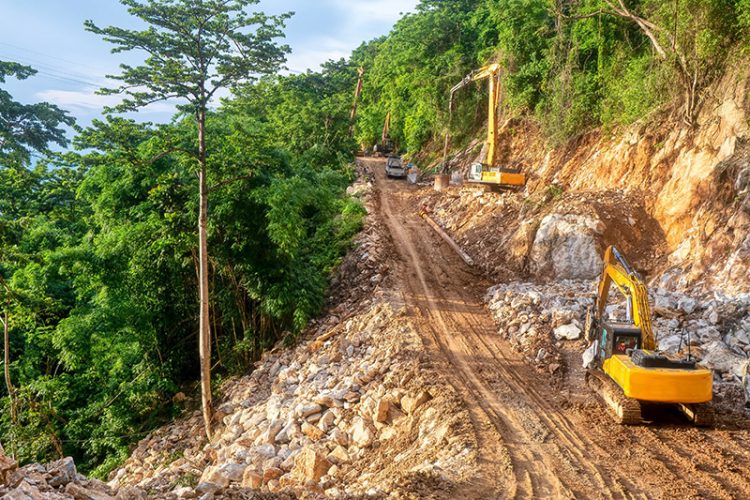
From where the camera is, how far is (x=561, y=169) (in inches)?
712

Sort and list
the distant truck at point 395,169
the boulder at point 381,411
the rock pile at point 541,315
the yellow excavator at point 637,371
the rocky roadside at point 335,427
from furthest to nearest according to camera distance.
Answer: the distant truck at point 395,169, the rock pile at point 541,315, the boulder at point 381,411, the yellow excavator at point 637,371, the rocky roadside at point 335,427

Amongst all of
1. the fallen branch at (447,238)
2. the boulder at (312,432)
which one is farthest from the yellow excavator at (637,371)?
the fallen branch at (447,238)

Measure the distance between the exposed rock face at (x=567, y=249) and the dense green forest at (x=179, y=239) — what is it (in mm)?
3906

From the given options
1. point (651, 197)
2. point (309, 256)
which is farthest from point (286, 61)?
point (651, 197)

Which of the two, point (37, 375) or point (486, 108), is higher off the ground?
point (486, 108)

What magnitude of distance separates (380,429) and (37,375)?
37.1 ft

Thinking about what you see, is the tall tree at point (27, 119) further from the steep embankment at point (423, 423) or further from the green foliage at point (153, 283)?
the steep embankment at point (423, 423)

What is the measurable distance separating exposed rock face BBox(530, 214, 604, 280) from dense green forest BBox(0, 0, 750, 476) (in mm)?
3906

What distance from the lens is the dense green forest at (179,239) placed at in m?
11.7

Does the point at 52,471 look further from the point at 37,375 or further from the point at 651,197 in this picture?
the point at 651,197

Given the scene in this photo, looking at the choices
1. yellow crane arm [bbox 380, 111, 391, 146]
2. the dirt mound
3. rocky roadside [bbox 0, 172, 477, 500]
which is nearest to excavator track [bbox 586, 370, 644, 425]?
rocky roadside [bbox 0, 172, 477, 500]

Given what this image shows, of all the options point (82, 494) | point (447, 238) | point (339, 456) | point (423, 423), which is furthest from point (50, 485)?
point (447, 238)

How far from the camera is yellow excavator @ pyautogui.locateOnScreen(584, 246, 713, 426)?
7090mm

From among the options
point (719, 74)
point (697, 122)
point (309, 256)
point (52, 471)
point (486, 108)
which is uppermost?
point (486, 108)
